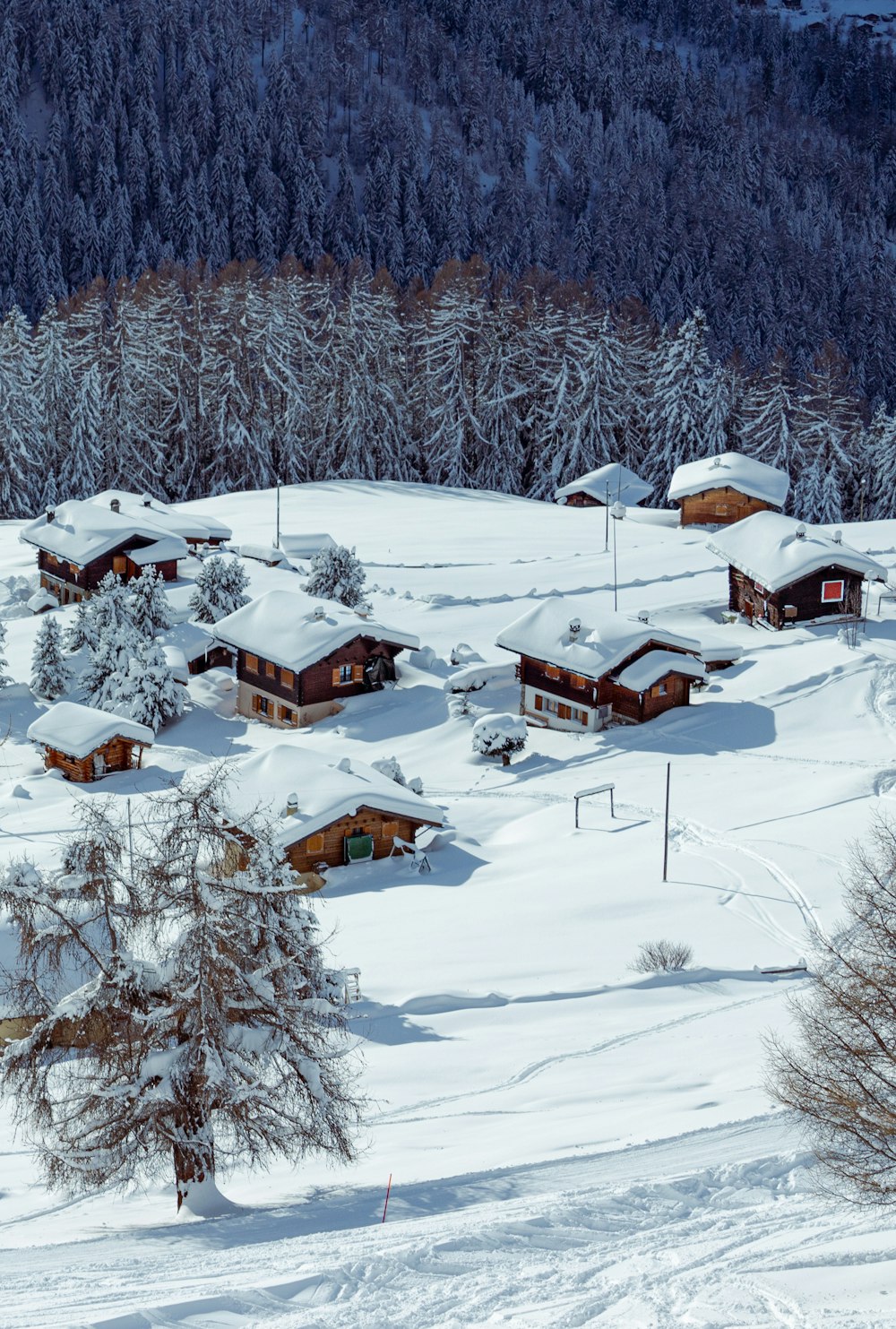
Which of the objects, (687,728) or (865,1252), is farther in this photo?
→ (687,728)

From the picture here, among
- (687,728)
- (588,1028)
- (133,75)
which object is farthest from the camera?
(133,75)

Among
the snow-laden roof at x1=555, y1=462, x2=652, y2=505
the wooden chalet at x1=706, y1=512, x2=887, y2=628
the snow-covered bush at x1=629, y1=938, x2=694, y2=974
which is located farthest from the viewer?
the snow-laden roof at x1=555, y1=462, x2=652, y2=505

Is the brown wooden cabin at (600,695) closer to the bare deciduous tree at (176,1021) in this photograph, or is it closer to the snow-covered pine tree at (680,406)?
the bare deciduous tree at (176,1021)

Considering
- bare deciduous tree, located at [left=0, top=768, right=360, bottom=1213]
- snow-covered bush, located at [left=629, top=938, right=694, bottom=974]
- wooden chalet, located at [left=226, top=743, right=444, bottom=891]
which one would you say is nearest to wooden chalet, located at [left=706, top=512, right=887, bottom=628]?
wooden chalet, located at [left=226, top=743, right=444, bottom=891]

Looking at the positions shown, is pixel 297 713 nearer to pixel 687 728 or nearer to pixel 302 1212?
pixel 687 728

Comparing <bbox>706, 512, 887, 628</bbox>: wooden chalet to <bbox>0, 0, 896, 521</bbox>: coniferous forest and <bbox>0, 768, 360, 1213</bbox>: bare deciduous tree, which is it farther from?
<bbox>0, 768, 360, 1213</bbox>: bare deciduous tree

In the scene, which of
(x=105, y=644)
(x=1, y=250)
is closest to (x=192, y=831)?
(x=105, y=644)

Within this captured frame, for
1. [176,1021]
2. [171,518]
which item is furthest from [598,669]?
[176,1021]

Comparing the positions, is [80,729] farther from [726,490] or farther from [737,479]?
[726,490]

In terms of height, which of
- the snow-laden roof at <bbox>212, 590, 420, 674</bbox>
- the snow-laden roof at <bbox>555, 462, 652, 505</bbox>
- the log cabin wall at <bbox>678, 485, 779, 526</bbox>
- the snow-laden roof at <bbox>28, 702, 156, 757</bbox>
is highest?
the snow-laden roof at <bbox>212, 590, 420, 674</bbox>
